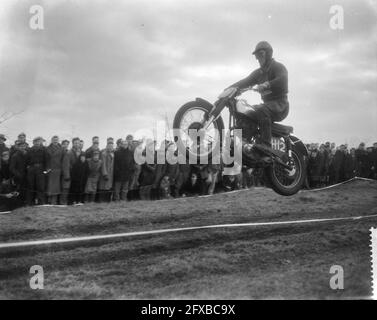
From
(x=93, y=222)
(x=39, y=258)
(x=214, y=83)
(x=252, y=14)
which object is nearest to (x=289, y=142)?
(x=214, y=83)

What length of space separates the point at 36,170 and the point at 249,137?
5.09 meters

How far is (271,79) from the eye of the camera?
7.32m

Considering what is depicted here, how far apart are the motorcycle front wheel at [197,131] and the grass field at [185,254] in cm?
215

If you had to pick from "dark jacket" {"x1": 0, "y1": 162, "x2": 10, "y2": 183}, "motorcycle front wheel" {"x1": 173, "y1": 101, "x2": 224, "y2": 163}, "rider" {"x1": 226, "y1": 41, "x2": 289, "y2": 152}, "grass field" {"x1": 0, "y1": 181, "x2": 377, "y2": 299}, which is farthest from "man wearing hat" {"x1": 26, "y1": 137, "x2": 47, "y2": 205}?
"rider" {"x1": 226, "y1": 41, "x2": 289, "y2": 152}

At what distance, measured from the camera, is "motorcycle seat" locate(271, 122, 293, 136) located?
7559 millimetres

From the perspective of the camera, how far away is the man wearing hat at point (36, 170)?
32.4 ft

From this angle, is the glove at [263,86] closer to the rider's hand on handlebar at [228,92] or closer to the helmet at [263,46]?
the rider's hand on handlebar at [228,92]

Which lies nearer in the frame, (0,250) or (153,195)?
(0,250)

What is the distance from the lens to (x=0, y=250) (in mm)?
7918

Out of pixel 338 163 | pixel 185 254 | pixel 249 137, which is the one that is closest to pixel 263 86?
pixel 249 137

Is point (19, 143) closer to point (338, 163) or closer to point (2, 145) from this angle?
point (2, 145)

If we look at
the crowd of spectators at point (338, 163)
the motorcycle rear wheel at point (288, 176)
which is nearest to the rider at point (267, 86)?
the motorcycle rear wheel at point (288, 176)
